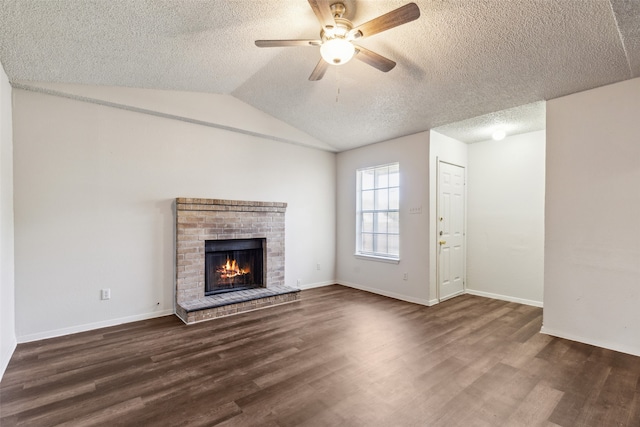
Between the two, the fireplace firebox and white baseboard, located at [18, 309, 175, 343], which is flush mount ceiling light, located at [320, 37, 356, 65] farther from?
white baseboard, located at [18, 309, 175, 343]

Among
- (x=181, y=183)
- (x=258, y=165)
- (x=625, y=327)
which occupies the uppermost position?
(x=258, y=165)

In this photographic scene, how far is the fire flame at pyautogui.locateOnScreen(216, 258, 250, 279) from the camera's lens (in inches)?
174

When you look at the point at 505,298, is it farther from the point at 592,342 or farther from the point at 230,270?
the point at 230,270

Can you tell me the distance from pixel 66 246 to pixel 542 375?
4731 millimetres

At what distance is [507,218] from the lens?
476 cm

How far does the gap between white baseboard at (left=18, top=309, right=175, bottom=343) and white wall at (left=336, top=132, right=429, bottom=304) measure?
121 inches

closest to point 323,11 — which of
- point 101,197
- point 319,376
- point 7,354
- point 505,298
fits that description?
point 319,376

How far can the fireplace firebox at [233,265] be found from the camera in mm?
4277

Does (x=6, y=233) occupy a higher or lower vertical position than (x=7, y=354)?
higher

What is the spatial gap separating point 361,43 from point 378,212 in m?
2.93

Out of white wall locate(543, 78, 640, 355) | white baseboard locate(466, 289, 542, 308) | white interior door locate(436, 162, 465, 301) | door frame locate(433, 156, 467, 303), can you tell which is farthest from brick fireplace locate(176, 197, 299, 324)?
white wall locate(543, 78, 640, 355)

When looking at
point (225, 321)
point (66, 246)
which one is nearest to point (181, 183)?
point (66, 246)

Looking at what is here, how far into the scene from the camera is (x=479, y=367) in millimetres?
2555

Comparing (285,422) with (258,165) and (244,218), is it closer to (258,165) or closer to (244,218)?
(244,218)
